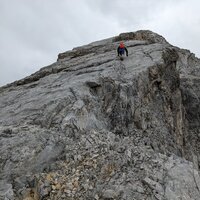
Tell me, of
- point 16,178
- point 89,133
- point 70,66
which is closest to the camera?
point 16,178

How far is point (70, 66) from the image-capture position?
110 ft

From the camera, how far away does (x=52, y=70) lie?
114ft

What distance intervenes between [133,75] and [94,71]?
3199 mm

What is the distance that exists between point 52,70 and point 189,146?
15.5 metres

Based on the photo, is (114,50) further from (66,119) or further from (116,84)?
(66,119)

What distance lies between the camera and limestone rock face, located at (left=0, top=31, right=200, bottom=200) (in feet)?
55.1

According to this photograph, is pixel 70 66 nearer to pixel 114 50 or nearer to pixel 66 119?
pixel 114 50

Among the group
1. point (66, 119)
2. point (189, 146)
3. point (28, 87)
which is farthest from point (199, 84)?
point (66, 119)

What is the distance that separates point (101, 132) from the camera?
844 inches

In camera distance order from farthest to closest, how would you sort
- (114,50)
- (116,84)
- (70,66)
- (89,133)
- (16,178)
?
(114,50)
(70,66)
(116,84)
(89,133)
(16,178)

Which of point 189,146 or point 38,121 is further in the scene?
point 189,146

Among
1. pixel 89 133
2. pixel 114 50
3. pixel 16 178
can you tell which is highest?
pixel 114 50

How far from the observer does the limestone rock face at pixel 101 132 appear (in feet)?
55.1

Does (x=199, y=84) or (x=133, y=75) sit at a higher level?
(x=199, y=84)
